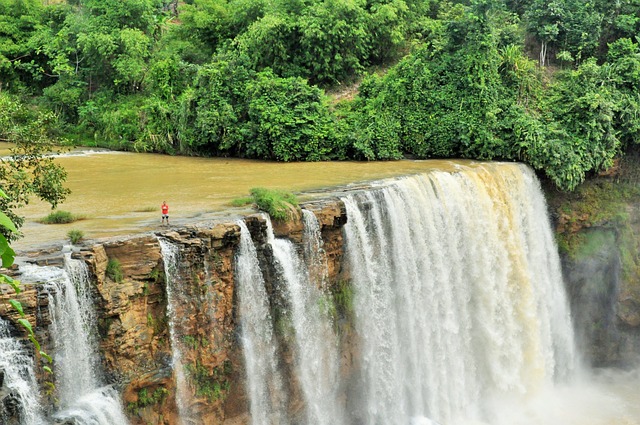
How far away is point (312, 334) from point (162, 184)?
6556 millimetres

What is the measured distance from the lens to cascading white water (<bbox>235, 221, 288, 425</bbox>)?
38.8 feet

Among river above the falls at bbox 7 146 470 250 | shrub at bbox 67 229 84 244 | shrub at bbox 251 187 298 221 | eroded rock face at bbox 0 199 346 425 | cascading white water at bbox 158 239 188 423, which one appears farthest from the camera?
shrub at bbox 251 187 298 221

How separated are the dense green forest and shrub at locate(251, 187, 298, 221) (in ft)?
28.4

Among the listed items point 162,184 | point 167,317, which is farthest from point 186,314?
point 162,184

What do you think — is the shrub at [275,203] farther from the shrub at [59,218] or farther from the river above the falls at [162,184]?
the shrub at [59,218]

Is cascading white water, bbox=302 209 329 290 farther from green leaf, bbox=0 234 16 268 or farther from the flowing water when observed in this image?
green leaf, bbox=0 234 16 268

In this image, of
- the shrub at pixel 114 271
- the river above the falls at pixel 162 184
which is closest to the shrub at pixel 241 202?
the river above the falls at pixel 162 184

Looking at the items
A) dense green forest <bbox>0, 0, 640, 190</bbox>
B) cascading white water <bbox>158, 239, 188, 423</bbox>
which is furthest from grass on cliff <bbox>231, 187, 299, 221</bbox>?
dense green forest <bbox>0, 0, 640, 190</bbox>

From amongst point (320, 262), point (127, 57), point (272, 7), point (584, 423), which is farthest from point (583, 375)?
point (127, 57)

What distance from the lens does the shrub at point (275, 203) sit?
1245 centimetres

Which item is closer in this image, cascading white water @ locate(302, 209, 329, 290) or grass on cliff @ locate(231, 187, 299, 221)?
grass on cliff @ locate(231, 187, 299, 221)

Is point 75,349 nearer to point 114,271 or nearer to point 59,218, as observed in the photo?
point 114,271

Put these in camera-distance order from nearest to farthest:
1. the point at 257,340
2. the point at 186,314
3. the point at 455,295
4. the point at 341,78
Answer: the point at 186,314, the point at 257,340, the point at 455,295, the point at 341,78

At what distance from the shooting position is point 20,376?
862 centimetres
